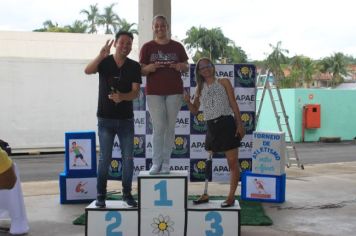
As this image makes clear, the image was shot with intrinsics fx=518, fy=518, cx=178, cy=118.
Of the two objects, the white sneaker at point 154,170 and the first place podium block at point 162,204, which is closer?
the first place podium block at point 162,204

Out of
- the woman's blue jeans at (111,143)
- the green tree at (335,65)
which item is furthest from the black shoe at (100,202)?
the green tree at (335,65)

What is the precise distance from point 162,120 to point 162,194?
792 millimetres

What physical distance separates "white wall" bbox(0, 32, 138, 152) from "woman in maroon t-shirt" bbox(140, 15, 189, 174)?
32.1 ft

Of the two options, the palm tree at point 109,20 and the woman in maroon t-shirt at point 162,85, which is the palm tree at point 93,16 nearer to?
the palm tree at point 109,20

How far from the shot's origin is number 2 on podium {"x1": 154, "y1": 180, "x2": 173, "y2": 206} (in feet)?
16.4

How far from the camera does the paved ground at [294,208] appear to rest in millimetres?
5970

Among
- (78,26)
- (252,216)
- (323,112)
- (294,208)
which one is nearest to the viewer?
(252,216)

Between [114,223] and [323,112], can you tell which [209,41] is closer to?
[323,112]

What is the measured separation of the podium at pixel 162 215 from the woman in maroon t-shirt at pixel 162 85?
0.32 metres

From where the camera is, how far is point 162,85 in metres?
5.32

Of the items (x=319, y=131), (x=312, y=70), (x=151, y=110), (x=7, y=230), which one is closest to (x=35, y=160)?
(x=7, y=230)

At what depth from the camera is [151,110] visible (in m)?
5.39

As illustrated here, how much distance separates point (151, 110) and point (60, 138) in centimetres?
1012

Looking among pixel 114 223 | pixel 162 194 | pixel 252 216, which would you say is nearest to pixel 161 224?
pixel 162 194
